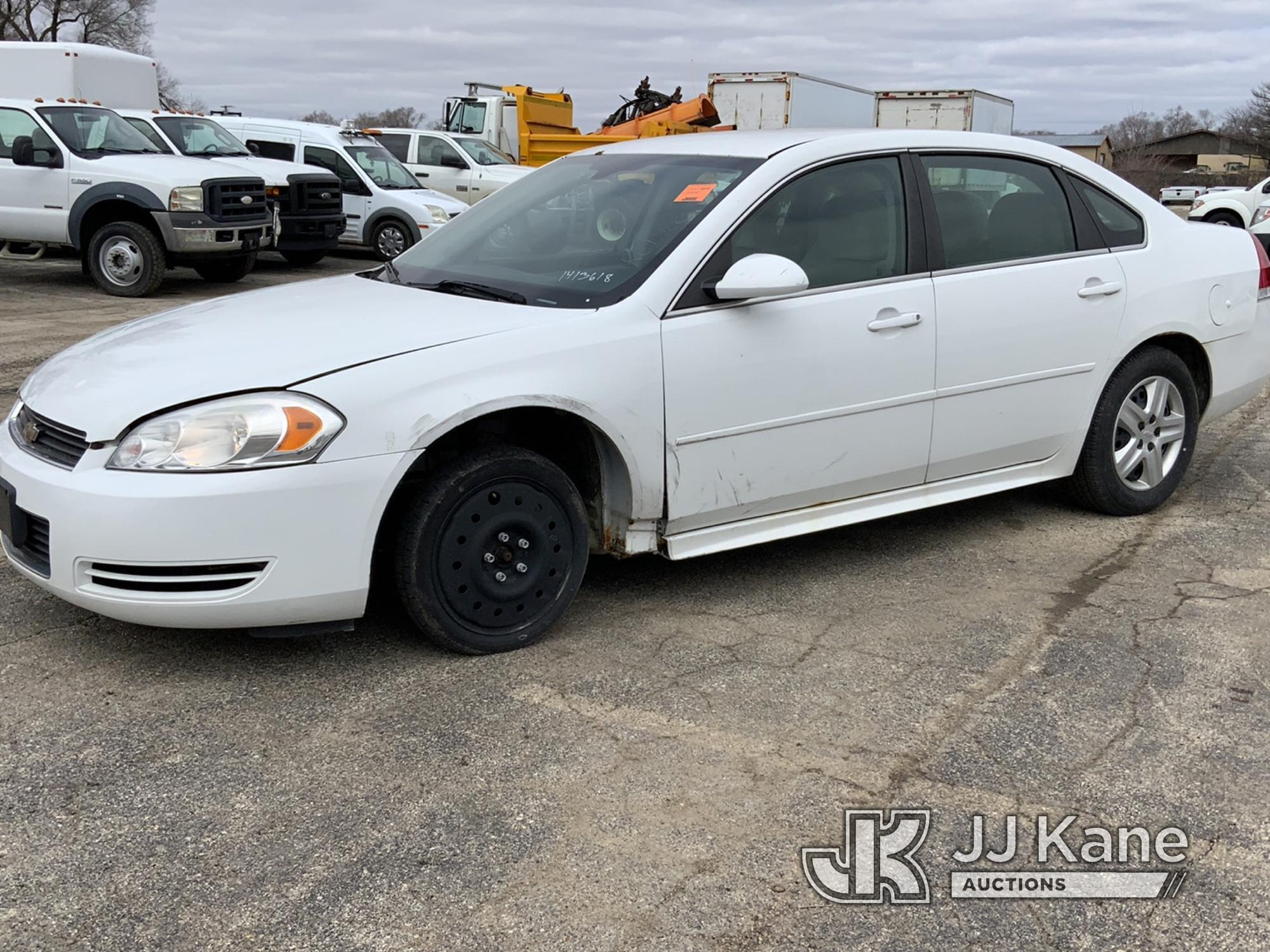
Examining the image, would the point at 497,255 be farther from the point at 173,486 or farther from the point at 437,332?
the point at 173,486

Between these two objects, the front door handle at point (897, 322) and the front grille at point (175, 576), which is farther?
the front door handle at point (897, 322)

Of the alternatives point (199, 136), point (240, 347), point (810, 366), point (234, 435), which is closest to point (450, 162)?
point (199, 136)

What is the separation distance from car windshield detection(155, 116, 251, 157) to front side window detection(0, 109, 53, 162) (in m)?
2.28

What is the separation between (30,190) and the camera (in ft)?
40.7

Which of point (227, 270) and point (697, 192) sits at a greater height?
point (697, 192)

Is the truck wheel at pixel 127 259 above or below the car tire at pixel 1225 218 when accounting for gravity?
below

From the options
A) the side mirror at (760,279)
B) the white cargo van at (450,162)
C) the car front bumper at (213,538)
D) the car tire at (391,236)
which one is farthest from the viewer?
the white cargo van at (450,162)

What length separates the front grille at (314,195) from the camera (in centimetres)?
1495

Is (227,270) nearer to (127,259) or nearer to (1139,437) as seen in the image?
(127,259)

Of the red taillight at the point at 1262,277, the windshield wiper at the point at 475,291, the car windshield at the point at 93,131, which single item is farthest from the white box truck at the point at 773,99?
the windshield wiper at the point at 475,291

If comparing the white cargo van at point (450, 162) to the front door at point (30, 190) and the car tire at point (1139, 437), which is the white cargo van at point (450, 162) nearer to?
the front door at point (30, 190)

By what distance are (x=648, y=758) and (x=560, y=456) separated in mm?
1268

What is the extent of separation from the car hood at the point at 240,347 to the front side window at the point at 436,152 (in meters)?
15.7

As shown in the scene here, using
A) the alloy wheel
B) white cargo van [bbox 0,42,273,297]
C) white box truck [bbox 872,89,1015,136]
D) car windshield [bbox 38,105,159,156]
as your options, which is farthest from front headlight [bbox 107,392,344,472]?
white box truck [bbox 872,89,1015,136]
